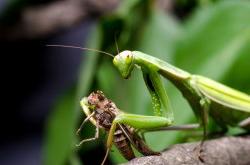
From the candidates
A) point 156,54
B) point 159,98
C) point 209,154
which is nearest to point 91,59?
point 156,54

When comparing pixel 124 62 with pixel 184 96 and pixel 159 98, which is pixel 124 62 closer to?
pixel 159 98

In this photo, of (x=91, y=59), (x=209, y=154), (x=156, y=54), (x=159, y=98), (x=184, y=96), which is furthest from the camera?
(x=156, y=54)

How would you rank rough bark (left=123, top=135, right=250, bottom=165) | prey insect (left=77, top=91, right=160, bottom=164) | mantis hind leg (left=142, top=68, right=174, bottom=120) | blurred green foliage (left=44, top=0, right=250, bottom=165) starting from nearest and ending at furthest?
rough bark (left=123, top=135, right=250, bottom=165) < prey insect (left=77, top=91, right=160, bottom=164) < mantis hind leg (left=142, top=68, right=174, bottom=120) < blurred green foliage (left=44, top=0, right=250, bottom=165)

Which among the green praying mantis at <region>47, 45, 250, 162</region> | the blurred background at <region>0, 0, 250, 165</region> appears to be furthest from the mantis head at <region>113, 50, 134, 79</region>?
the blurred background at <region>0, 0, 250, 165</region>

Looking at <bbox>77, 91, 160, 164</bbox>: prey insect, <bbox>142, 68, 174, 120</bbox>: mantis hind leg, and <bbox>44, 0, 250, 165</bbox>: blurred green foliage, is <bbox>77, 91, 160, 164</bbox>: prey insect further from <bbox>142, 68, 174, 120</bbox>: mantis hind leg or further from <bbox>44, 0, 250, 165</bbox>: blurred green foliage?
<bbox>44, 0, 250, 165</bbox>: blurred green foliage

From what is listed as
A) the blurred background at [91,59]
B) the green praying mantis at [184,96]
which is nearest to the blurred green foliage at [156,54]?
the blurred background at [91,59]

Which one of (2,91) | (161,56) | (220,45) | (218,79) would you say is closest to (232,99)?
(218,79)
